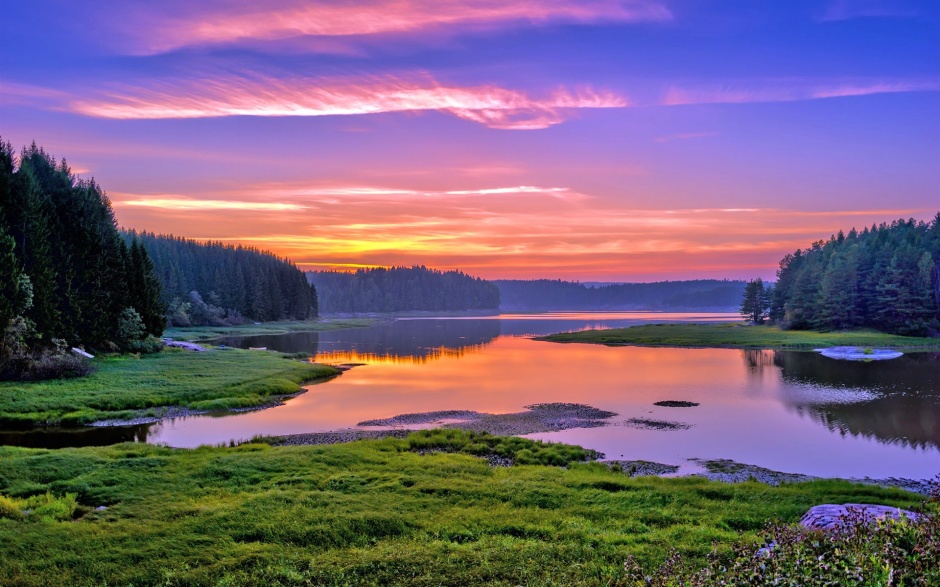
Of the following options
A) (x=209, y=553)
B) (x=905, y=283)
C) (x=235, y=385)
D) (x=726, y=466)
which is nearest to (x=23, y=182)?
(x=235, y=385)

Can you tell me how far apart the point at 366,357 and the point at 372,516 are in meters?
65.2

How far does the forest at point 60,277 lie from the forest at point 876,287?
111890 millimetres

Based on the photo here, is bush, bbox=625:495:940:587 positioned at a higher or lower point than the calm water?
higher

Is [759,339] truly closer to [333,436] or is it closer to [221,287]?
[333,436]

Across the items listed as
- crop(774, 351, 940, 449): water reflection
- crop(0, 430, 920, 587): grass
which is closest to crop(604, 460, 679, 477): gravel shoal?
crop(0, 430, 920, 587): grass

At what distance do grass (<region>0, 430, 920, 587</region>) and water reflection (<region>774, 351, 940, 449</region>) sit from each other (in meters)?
16.3

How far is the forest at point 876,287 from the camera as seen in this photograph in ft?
325

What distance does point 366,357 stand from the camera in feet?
260

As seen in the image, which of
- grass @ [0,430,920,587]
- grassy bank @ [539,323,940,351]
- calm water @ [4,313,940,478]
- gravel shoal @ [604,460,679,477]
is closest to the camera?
grass @ [0,430,920,587]

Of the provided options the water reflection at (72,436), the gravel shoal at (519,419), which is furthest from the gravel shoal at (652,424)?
the water reflection at (72,436)

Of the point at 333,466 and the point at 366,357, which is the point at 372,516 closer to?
the point at 333,466

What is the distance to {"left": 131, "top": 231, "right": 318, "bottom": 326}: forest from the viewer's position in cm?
13638

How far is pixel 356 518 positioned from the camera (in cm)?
1505

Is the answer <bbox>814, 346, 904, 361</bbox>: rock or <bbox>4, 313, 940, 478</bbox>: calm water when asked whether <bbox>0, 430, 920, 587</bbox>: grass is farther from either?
<bbox>814, 346, 904, 361</bbox>: rock
